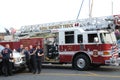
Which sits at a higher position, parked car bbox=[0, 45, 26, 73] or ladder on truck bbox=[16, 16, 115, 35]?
ladder on truck bbox=[16, 16, 115, 35]

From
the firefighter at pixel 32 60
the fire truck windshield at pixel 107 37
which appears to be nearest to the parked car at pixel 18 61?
the firefighter at pixel 32 60

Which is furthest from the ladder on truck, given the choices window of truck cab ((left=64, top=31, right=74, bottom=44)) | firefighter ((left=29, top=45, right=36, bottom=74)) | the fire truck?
firefighter ((left=29, top=45, right=36, bottom=74))

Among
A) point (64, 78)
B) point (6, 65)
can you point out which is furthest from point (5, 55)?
point (64, 78)

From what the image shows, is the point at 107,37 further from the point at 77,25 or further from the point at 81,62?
the point at 77,25

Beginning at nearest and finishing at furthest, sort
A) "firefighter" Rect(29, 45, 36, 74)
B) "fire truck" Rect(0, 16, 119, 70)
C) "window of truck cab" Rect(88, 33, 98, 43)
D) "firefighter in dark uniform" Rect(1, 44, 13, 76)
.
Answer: "firefighter in dark uniform" Rect(1, 44, 13, 76)
"firefighter" Rect(29, 45, 36, 74)
"fire truck" Rect(0, 16, 119, 70)
"window of truck cab" Rect(88, 33, 98, 43)

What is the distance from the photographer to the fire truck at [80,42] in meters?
18.2

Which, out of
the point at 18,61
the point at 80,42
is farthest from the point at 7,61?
the point at 80,42

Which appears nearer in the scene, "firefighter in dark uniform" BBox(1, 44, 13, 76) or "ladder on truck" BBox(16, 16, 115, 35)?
"firefighter in dark uniform" BBox(1, 44, 13, 76)

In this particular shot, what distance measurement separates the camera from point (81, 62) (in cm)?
1886

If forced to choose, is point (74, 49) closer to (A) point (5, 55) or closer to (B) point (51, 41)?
(B) point (51, 41)

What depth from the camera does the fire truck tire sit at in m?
18.6

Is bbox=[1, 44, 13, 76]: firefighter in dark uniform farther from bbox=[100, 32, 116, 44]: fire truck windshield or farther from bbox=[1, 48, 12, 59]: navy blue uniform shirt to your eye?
bbox=[100, 32, 116, 44]: fire truck windshield

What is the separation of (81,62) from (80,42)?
1172 millimetres

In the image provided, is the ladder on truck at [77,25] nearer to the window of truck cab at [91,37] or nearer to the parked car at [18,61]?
the window of truck cab at [91,37]
